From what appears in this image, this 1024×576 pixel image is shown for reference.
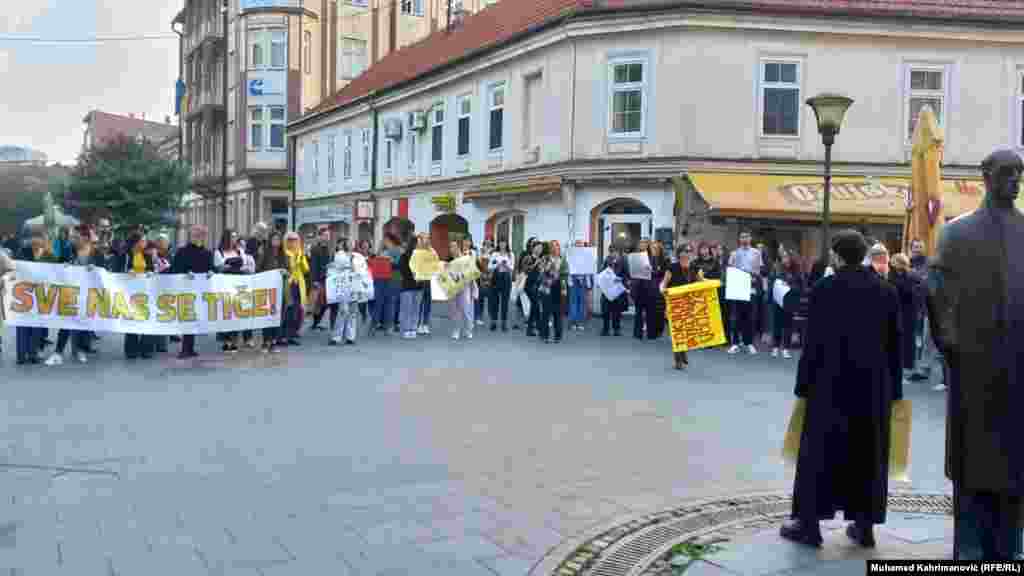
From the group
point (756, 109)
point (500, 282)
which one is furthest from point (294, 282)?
point (756, 109)

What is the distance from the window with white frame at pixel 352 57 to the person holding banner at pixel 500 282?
33.0 m

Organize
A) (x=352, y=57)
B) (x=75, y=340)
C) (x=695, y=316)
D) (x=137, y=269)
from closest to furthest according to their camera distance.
A: (x=695, y=316) < (x=75, y=340) < (x=137, y=269) < (x=352, y=57)

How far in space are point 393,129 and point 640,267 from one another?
1785 centimetres

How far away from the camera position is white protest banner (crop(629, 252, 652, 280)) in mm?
18906

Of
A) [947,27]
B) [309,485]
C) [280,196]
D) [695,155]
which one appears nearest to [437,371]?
[309,485]

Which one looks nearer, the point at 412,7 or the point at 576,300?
the point at 576,300

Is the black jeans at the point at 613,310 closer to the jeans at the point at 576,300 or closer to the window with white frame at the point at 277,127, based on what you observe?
the jeans at the point at 576,300

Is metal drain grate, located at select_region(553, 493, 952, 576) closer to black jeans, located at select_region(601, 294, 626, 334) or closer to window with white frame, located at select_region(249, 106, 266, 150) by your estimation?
black jeans, located at select_region(601, 294, 626, 334)

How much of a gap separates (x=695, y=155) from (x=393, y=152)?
51.1 feet

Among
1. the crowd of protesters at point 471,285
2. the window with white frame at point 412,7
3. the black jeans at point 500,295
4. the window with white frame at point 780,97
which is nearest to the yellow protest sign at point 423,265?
the crowd of protesters at point 471,285

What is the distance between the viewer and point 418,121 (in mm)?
32812

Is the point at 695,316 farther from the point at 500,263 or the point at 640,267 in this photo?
the point at 500,263

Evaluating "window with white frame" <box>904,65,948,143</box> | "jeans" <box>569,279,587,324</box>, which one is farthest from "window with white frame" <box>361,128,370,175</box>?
"window with white frame" <box>904,65,948,143</box>

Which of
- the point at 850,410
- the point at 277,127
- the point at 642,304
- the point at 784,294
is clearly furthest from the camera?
the point at 277,127
